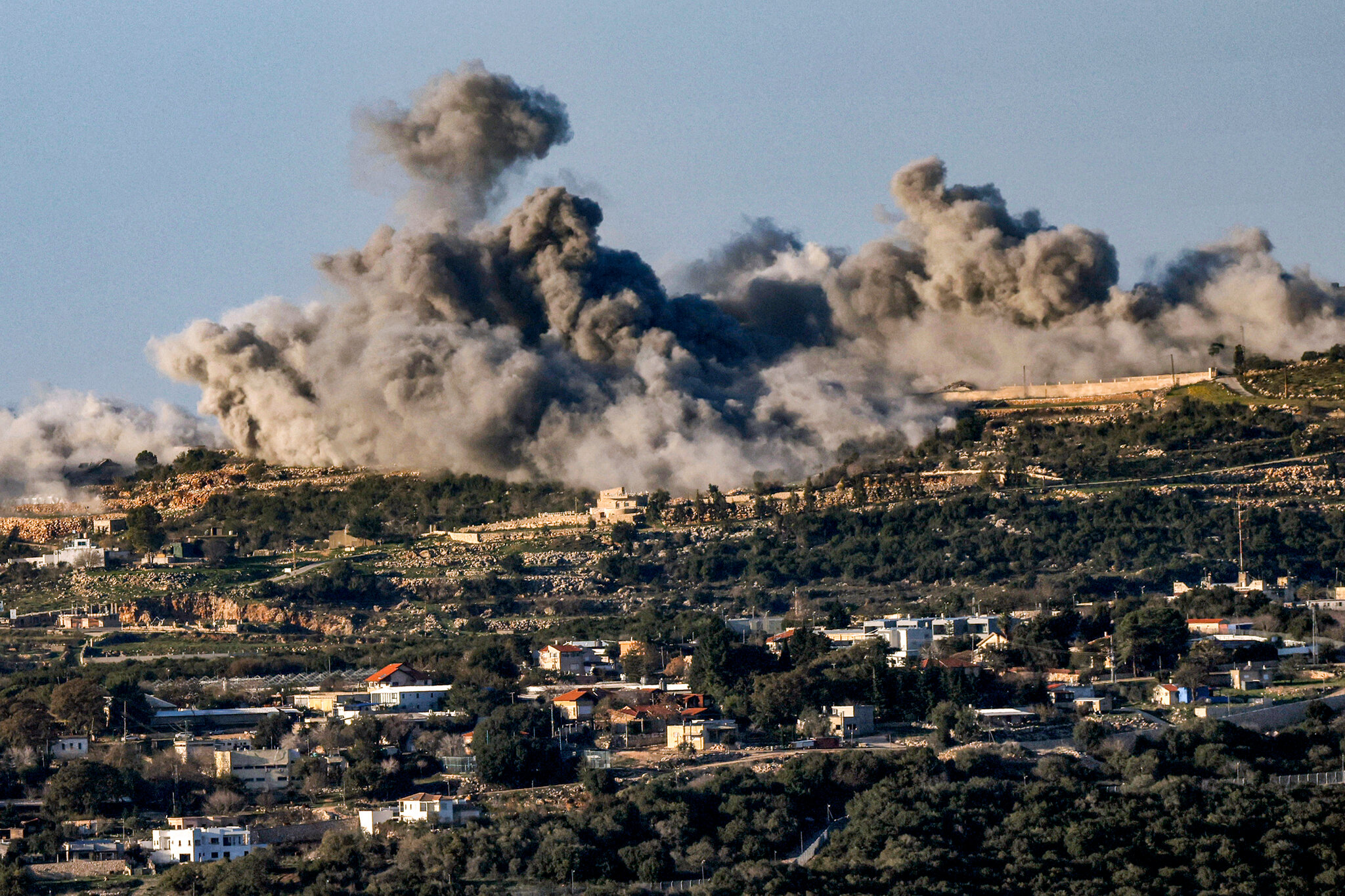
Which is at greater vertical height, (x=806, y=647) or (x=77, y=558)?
(x=77, y=558)

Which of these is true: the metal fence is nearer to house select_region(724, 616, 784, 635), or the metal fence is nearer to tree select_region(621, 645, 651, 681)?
tree select_region(621, 645, 651, 681)

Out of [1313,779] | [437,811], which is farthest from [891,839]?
[1313,779]

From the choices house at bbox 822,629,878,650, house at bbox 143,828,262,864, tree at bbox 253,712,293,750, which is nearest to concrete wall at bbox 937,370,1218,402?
house at bbox 822,629,878,650

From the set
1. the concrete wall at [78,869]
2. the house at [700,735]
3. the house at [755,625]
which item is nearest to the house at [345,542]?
the house at [755,625]

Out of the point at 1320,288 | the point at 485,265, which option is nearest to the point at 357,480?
the point at 485,265

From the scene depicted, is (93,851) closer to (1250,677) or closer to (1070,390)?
(1250,677)

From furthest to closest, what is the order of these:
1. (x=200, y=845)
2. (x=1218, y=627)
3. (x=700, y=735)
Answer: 1. (x=1218, y=627)
2. (x=700, y=735)
3. (x=200, y=845)
